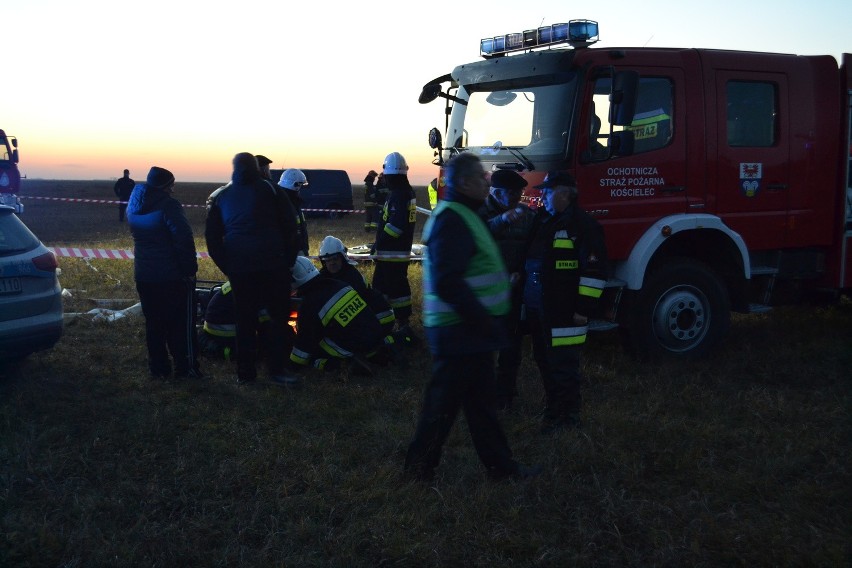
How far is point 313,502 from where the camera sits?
4.27 metres

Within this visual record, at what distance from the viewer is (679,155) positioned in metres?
6.93

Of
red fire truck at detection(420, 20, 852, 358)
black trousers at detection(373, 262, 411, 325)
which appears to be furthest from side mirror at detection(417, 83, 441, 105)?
black trousers at detection(373, 262, 411, 325)

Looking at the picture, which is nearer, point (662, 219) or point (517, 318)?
point (517, 318)

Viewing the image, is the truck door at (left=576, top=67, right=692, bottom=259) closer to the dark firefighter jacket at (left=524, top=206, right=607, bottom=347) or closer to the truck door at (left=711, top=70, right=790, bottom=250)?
the truck door at (left=711, top=70, right=790, bottom=250)

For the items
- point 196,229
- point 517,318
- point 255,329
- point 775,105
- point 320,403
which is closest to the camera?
point 517,318

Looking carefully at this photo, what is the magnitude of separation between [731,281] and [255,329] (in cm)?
434

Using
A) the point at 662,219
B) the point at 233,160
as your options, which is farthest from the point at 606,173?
the point at 233,160

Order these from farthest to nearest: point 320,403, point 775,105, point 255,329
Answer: point 775,105 → point 255,329 → point 320,403

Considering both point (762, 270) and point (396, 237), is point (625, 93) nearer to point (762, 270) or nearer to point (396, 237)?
point (762, 270)

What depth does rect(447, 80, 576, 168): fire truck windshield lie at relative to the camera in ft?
21.9

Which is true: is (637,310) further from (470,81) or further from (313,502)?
(313,502)

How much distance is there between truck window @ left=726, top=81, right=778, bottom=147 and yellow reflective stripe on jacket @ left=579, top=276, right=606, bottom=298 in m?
2.83

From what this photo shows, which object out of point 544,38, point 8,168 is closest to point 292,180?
point 544,38

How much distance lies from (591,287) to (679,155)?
7.79 feet
